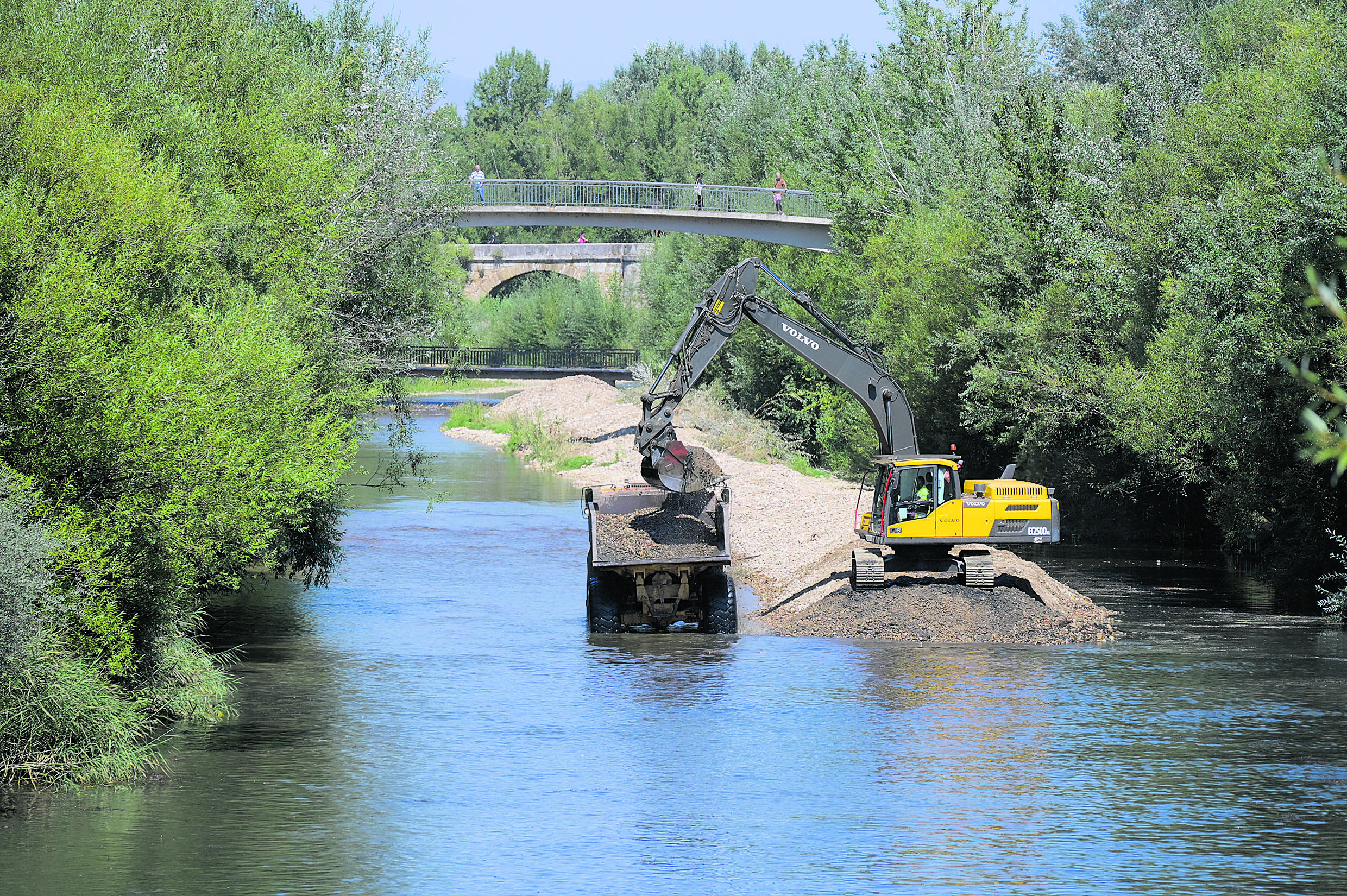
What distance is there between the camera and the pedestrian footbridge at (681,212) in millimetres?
60812

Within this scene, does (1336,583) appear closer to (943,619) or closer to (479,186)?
(943,619)

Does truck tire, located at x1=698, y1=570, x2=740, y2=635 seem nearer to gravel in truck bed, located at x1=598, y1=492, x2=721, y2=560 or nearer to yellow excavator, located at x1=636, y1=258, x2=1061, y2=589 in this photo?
gravel in truck bed, located at x1=598, y1=492, x2=721, y2=560

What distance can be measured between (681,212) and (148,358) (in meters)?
47.3

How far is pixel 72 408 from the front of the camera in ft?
58.0

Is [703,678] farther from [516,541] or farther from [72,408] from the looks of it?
[516,541]

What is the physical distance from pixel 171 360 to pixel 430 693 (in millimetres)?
6399

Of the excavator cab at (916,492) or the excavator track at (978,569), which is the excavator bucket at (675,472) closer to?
the excavator cab at (916,492)

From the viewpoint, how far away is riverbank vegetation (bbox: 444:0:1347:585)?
2881 cm

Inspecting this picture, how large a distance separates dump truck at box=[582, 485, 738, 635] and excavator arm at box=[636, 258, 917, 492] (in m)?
→ 0.93

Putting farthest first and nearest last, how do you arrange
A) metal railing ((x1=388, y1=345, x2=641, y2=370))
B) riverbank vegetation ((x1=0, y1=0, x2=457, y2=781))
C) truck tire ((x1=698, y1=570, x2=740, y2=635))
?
metal railing ((x1=388, y1=345, x2=641, y2=370)) → truck tire ((x1=698, y1=570, x2=740, y2=635)) → riverbank vegetation ((x1=0, y1=0, x2=457, y2=781))

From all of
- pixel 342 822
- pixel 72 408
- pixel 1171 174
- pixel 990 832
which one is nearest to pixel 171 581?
pixel 72 408

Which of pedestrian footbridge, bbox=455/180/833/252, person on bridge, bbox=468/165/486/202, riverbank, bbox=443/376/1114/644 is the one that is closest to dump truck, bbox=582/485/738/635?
riverbank, bbox=443/376/1114/644

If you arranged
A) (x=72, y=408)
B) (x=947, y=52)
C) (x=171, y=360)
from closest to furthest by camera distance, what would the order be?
(x=72, y=408)
(x=171, y=360)
(x=947, y=52)

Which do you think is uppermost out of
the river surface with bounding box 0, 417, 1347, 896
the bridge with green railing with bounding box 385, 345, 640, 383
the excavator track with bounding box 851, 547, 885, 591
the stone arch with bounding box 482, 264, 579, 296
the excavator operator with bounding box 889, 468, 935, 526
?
the stone arch with bounding box 482, 264, 579, 296
